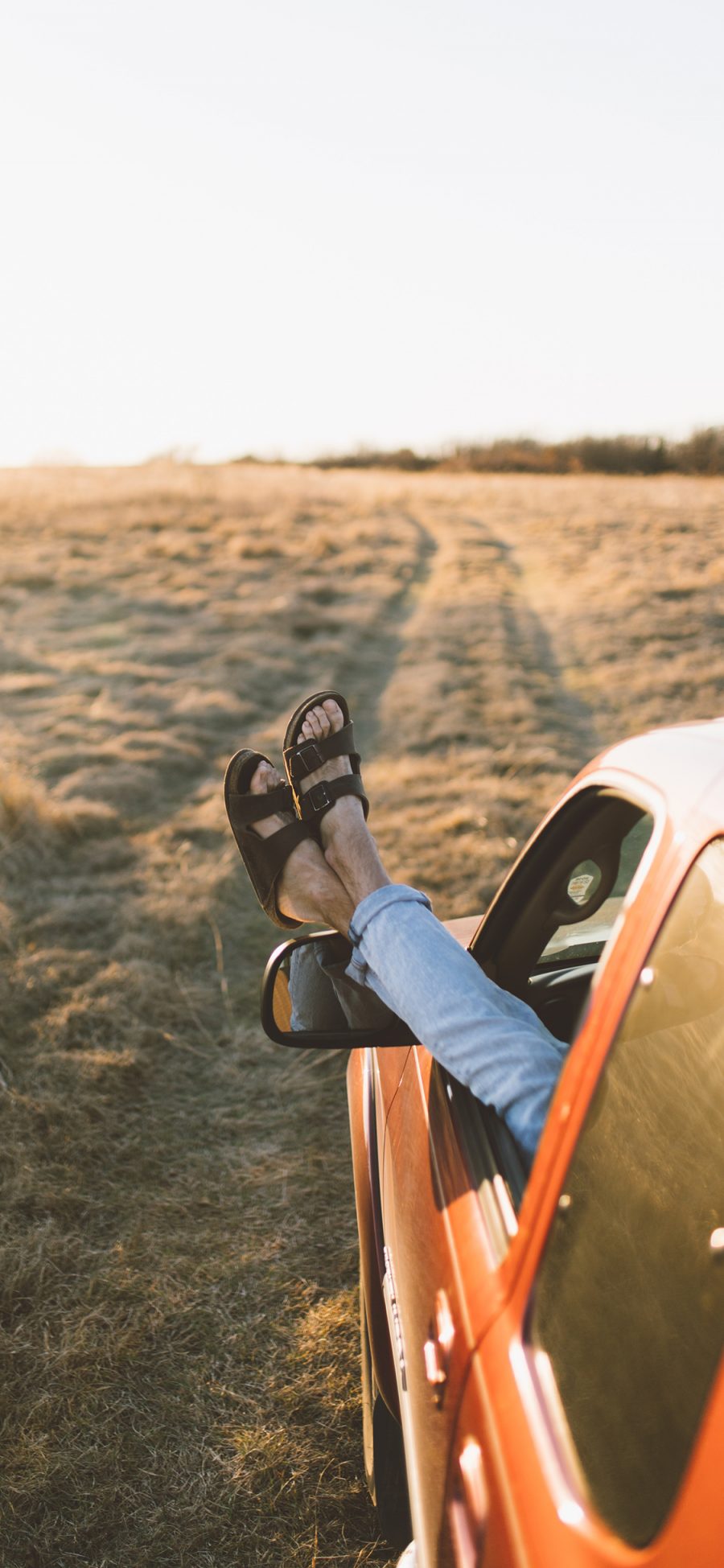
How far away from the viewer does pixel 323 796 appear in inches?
92.1

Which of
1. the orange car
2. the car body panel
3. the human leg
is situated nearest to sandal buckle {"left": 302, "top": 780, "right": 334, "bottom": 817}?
the human leg

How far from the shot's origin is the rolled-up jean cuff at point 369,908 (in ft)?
5.93

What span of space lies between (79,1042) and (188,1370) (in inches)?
62.9

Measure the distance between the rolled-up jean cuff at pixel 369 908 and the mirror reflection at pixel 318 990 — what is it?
3.5 inches

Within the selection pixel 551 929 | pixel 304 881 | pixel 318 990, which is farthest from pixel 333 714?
pixel 551 929

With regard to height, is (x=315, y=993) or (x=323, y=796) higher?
(x=323, y=796)

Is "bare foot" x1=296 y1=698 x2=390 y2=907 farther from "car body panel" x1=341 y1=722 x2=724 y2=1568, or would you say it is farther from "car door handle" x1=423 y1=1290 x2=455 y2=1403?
"car door handle" x1=423 y1=1290 x2=455 y2=1403

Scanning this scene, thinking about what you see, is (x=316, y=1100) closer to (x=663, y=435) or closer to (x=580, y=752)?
(x=580, y=752)

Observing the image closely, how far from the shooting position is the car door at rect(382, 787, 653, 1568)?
1.22 meters

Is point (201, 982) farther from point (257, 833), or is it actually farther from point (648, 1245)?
point (648, 1245)

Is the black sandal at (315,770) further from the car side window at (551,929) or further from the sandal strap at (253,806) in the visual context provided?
the car side window at (551,929)

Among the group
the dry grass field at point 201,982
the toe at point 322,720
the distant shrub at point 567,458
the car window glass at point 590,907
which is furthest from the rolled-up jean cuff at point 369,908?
the distant shrub at point 567,458

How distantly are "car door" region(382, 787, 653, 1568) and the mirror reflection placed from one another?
201mm

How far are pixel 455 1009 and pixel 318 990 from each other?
0.56 meters
